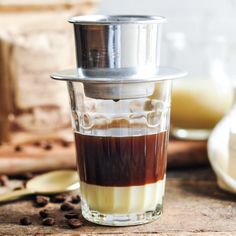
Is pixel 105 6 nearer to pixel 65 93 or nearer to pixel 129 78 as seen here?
pixel 65 93

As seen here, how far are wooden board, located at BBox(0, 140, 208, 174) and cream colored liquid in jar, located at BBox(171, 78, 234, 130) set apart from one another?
0.36 feet

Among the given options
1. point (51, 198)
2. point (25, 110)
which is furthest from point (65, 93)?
point (51, 198)

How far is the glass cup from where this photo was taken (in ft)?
3.24

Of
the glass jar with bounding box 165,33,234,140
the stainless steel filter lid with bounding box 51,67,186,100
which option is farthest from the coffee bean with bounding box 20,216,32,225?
the glass jar with bounding box 165,33,234,140

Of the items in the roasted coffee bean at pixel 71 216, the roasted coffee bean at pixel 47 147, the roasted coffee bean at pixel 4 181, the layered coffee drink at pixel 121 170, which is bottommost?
the roasted coffee bean at pixel 47 147

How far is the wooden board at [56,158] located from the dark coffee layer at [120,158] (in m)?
0.33

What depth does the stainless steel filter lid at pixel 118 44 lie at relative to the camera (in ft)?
3.23

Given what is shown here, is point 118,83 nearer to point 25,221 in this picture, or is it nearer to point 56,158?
point 25,221

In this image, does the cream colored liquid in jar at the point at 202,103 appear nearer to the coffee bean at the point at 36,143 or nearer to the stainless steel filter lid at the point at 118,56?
the coffee bean at the point at 36,143

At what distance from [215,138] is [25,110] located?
1.55 feet

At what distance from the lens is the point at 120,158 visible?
102 centimetres

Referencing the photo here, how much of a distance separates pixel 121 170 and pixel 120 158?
19 millimetres

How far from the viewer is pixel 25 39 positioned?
1492 millimetres

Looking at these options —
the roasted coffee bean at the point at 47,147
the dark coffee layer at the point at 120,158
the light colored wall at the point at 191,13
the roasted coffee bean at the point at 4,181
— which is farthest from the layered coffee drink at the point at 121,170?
the light colored wall at the point at 191,13
